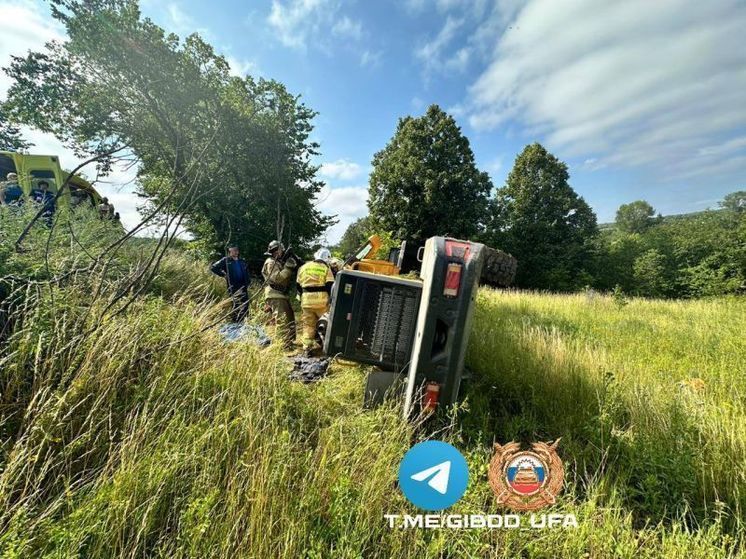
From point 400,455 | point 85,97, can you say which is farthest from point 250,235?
point 400,455

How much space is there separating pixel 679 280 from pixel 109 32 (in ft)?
126

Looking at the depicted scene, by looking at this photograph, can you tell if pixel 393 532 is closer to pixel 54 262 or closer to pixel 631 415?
pixel 631 415

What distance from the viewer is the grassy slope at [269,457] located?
1.33 meters

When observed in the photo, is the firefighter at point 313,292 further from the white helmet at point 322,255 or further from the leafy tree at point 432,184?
the leafy tree at point 432,184

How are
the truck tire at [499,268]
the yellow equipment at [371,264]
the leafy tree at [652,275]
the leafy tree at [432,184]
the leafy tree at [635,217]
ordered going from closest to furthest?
the yellow equipment at [371,264] → the truck tire at [499,268] → the leafy tree at [432,184] → the leafy tree at [652,275] → the leafy tree at [635,217]

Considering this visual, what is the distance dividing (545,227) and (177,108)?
23.9 meters

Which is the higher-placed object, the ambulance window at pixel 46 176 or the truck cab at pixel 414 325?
the ambulance window at pixel 46 176

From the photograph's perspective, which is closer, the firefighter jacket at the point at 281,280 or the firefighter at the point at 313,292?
the firefighter at the point at 313,292

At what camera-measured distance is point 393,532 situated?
147 centimetres

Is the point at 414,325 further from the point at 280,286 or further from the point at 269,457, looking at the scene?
the point at 280,286

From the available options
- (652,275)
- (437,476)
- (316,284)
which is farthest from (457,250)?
(652,275)

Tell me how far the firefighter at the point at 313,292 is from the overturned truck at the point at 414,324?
2126 mm

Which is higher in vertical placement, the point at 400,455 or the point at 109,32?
the point at 109,32

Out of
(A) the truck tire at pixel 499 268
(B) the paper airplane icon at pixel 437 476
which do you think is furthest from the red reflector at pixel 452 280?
(A) the truck tire at pixel 499 268
